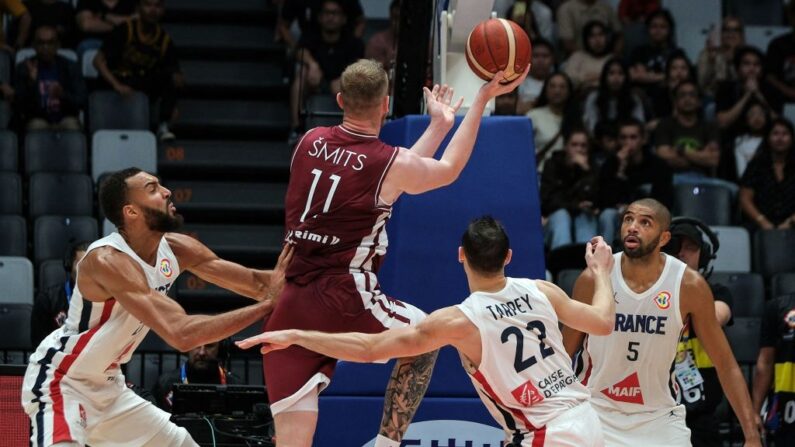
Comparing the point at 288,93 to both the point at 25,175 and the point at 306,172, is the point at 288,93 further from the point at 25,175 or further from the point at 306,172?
the point at 306,172

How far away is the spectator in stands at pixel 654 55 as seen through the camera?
14906 millimetres

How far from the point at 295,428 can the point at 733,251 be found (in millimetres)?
7353

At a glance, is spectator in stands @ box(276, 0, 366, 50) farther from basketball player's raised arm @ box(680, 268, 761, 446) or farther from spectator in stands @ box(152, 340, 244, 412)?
basketball player's raised arm @ box(680, 268, 761, 446)

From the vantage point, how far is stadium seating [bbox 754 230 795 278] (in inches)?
518

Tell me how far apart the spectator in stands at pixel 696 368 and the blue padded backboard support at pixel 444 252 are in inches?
47.5

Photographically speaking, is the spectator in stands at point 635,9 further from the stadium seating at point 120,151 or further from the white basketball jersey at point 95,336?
the white basketball jersey at point 95,336

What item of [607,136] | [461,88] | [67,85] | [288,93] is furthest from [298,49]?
[461,88]

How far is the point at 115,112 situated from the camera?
13.7 meters

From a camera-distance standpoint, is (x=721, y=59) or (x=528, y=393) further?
(x=721, y=59)

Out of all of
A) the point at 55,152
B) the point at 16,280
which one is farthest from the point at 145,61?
the point at 16,280

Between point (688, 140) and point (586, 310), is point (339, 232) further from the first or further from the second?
point (688, 140)

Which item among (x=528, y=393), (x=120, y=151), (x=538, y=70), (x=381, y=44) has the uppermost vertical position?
(x=381, y=44)

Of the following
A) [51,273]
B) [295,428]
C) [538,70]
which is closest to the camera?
[295,428]

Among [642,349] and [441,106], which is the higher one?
[441,106]
